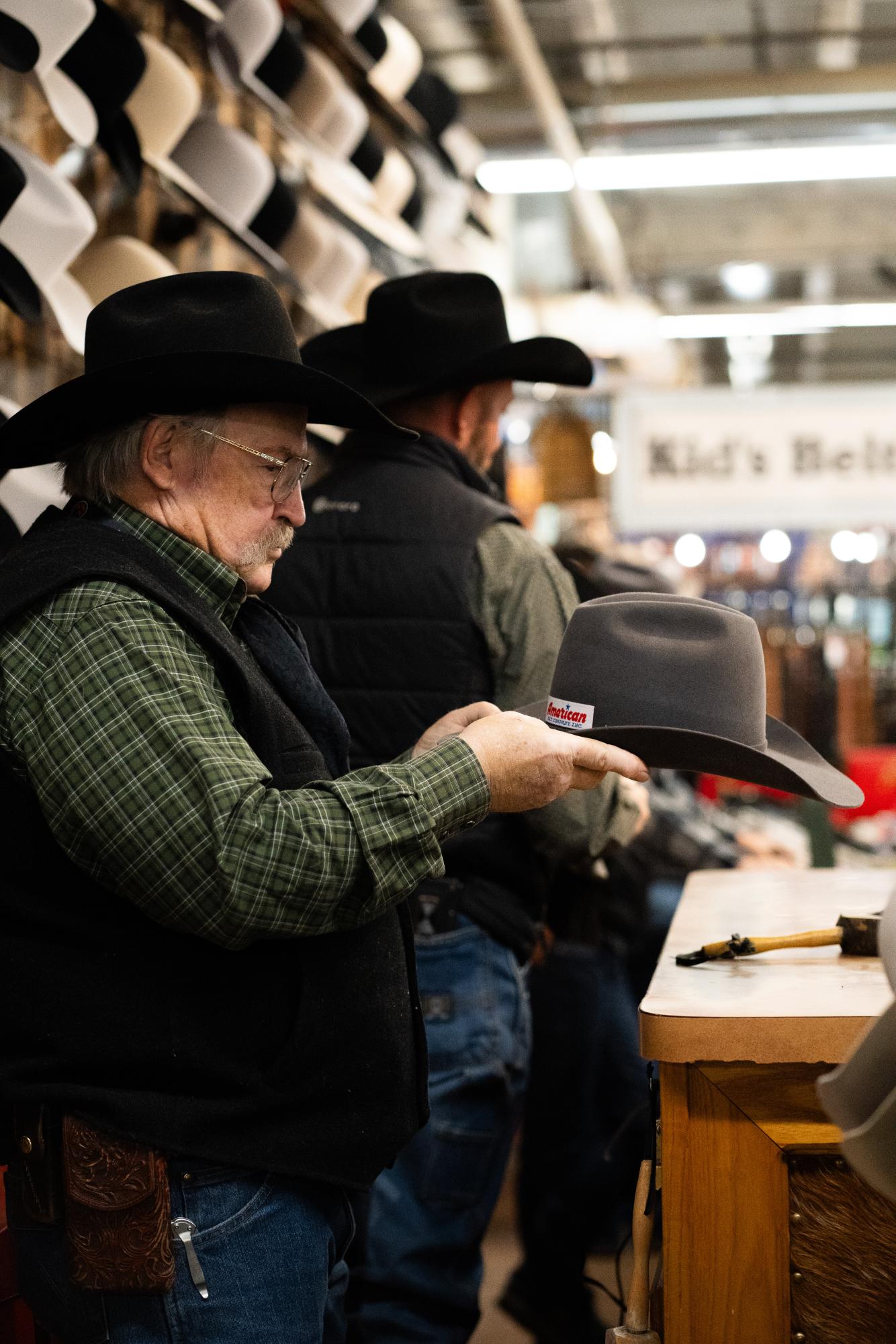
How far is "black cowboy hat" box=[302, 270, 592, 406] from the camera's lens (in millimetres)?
2727

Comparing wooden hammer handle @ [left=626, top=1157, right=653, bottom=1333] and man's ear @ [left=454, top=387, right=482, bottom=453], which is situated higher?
man's ear @ [left=454, top=387, right=482, bottom=453]

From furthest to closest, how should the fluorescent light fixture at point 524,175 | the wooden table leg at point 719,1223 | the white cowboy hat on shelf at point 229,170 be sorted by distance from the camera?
the fluorescent light fixture at point 524,175, the white cowboy hat on shelf at point 229,170, the wooden table leg at point 719,1223

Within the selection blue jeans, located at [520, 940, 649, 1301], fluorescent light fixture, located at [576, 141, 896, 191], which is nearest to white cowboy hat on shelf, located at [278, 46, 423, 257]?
blue jeans, located at [520, 940, 649, 1301]

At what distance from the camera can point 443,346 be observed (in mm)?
2768

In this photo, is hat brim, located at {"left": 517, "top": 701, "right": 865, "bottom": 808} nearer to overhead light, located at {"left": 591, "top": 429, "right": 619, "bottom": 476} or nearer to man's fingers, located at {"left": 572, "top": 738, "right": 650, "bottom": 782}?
man's fingers, located at {"left": 572, "top": 738, "right": 650, "bottom": 782}

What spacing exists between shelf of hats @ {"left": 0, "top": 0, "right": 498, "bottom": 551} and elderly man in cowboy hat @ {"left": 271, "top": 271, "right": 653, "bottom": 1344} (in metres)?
0.55

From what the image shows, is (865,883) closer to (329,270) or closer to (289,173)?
(329,270)

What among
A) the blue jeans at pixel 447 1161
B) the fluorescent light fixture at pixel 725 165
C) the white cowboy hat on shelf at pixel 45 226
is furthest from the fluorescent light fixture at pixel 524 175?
the blue jeans at pixel 447 1161

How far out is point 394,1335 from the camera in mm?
2504

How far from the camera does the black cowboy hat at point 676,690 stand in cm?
185

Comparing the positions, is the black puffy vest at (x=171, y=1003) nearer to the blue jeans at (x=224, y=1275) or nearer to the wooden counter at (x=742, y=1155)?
the blue jeans at (x=224, y=1275)

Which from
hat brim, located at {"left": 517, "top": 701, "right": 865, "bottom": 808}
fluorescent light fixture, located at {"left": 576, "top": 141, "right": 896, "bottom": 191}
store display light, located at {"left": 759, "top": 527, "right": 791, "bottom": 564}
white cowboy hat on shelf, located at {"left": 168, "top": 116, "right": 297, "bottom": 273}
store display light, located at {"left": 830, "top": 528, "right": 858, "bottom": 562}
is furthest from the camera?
store display light, located at {"left": 759, "top": 527, "right": 791, "bottom": 564}

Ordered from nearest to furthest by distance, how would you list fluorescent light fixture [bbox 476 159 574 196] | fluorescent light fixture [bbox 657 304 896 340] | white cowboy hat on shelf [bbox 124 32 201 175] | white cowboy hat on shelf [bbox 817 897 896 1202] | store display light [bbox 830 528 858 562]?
white cowboy hat on shelf [bbox 817 897 896 1202] < white cowboy hat on shelf [bbox 124 32 201 175] < fluorescent light fixture [bbox 476 159 574 196] < fluorescent light fixture [bbox 657 304 896 340] < store display light [bbox 830 528 858 562]

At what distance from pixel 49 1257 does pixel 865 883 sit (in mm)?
1576
